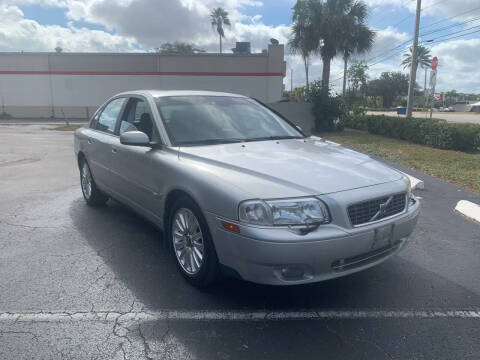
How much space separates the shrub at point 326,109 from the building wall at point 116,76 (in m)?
10.1

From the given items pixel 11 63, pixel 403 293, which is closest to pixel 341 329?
pixel 403 293

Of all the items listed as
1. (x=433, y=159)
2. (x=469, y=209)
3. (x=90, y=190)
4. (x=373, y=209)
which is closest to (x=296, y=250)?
(x=373, y=209)

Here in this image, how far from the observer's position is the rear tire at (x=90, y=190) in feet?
19.1

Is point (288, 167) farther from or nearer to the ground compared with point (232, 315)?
farther from the ground

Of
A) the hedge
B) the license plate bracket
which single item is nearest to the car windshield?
the license plate bracket

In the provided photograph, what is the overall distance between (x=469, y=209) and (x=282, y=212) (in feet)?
14.0

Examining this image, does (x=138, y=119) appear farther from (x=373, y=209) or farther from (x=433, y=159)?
(x=433, y=159)

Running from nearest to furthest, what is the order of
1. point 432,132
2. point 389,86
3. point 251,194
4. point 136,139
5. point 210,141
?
point 251,194, point 136,139, point 210,141, point 432,132, point 389,86

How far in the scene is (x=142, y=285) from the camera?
3607mm

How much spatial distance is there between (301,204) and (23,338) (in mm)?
2100

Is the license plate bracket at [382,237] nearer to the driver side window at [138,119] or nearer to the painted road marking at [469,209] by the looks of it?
the driver side window at [138,119]

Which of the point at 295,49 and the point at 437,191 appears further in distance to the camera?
the point at 295,49

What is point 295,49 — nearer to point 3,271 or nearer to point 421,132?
point 421,132

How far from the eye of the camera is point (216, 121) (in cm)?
428
